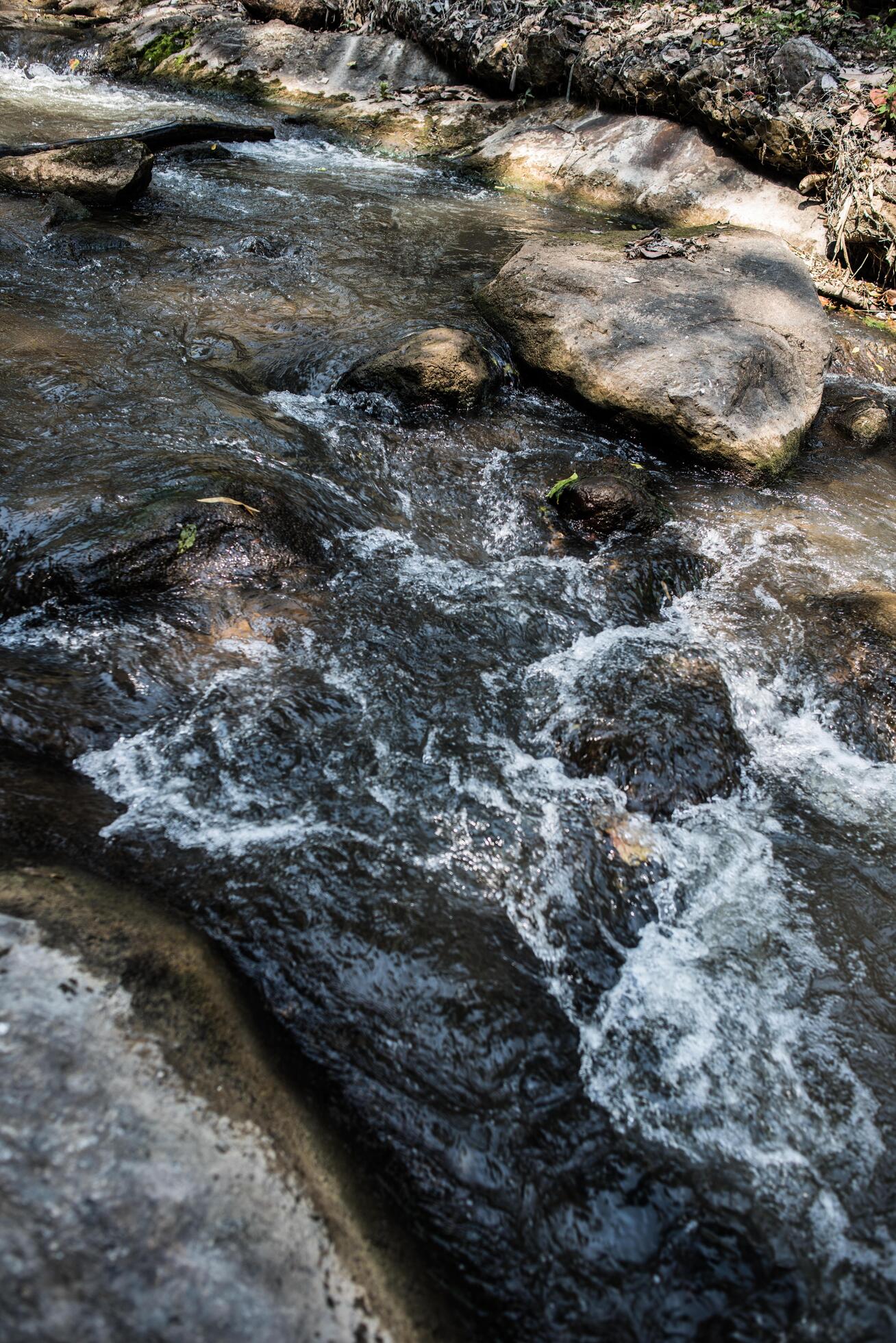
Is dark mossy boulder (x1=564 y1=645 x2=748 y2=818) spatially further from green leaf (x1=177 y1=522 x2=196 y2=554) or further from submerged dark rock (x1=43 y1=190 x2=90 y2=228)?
submerged dark rock (x1=43 y1=190 x2=90 y2=228)

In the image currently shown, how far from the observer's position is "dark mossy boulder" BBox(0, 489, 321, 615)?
143 inches

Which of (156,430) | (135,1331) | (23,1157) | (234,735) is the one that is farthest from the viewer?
(156,430)

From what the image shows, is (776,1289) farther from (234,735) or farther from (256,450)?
(256,450)

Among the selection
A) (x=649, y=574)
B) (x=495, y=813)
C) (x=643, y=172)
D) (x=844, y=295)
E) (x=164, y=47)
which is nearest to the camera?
(x=495, y=813)

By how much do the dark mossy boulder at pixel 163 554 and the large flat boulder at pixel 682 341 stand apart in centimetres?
288

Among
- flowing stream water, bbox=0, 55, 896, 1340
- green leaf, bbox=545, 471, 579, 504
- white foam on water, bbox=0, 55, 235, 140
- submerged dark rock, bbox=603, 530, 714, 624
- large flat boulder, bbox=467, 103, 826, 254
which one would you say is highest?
large flat boulder, bbox=467, 103, 826, 254

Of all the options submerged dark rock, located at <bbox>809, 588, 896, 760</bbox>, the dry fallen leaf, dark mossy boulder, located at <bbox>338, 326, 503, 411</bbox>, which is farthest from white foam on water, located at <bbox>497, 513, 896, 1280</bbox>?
dark mossy boulder, located at <bbox>338, 326, 503, 411</bbox>

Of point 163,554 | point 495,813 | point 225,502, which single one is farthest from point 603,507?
point 163,554

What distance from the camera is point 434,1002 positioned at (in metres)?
2.48

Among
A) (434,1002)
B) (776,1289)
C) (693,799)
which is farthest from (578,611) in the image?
(776,1289)

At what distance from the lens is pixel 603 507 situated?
4.93m

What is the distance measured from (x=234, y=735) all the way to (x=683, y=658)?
226 cm

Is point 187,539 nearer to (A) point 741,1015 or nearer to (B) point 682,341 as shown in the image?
(A) point 741,1015

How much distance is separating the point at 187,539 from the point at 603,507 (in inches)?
99.3
